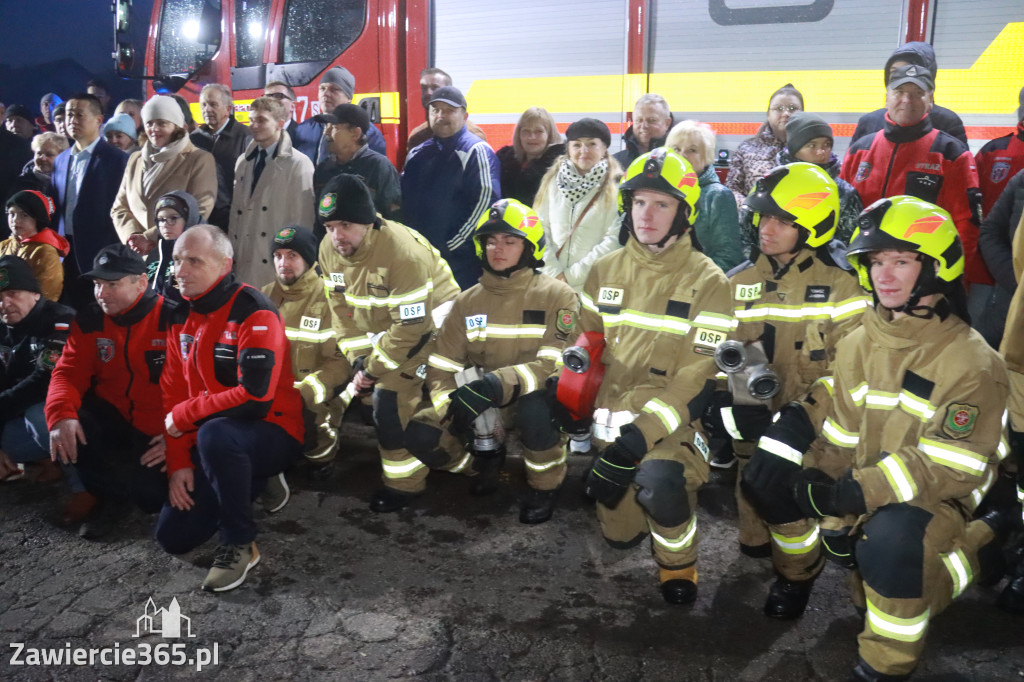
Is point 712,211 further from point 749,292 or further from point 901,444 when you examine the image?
point 901,444

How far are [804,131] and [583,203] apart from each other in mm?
1371

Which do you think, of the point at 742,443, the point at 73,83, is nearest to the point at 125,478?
the point at 742,443

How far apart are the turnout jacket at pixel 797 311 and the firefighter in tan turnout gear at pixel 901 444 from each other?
56cm

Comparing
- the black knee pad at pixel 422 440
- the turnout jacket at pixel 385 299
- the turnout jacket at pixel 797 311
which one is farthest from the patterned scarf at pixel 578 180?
the black knee pad at pixel 422 440

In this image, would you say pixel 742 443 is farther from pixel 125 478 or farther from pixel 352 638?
pixel 125 478

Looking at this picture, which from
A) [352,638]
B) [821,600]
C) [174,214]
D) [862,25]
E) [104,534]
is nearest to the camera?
[352,638]

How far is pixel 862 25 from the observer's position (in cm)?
534

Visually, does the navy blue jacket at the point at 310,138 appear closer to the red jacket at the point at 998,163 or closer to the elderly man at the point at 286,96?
the elderly man at the point at 286,96

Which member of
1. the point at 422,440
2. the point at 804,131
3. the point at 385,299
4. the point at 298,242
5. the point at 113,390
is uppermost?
the point at 804,131

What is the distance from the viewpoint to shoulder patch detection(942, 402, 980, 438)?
2.61 m

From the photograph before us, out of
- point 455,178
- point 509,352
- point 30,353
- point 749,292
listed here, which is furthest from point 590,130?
point 30,353

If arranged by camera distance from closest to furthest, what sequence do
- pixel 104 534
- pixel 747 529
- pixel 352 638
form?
pixel 352 638, pixel 747 529, pixel 104 534

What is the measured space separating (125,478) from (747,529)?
3.19 m

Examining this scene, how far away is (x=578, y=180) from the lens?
4840 mm
